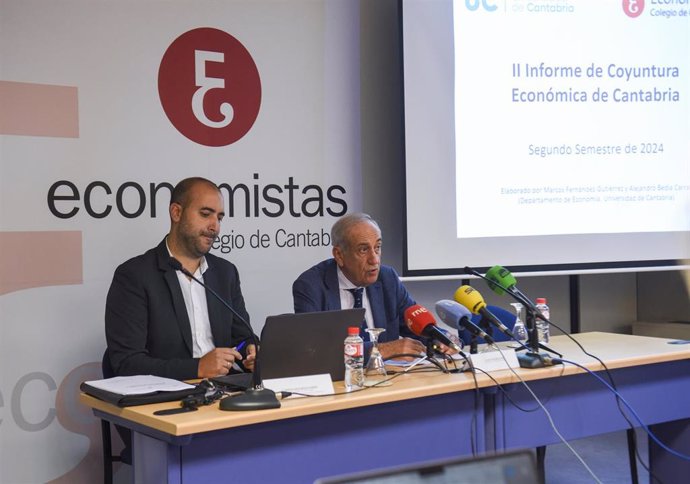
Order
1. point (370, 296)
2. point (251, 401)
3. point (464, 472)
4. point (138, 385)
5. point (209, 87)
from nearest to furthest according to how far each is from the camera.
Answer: point (464, 472), point (251, 401), point (138, 385), point (370, 296), point (209, 87)

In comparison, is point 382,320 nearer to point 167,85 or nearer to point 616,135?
point 167,85

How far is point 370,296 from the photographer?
335cm

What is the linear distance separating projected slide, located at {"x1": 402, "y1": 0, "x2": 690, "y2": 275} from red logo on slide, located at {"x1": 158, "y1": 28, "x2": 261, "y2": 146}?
0.81 meters

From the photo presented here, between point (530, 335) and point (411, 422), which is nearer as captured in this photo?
point (411, 422)

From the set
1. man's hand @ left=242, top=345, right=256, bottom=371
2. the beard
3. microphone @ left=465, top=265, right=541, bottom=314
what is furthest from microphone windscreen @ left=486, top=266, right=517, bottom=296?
the beard

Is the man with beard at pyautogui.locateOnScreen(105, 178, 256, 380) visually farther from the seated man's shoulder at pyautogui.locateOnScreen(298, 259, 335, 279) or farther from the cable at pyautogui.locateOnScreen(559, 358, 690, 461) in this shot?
the cable at pyautogui.locateOnScreen(559, 358, 690, 461)

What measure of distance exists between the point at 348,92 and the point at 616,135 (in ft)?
4.83

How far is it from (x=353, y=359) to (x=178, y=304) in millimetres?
976

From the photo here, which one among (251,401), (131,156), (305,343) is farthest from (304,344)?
(131,156)

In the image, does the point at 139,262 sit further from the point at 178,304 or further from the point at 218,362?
the point at 218,362

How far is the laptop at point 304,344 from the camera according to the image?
2.34 meters

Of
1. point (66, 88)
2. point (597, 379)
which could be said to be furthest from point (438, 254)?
point (66, 88)

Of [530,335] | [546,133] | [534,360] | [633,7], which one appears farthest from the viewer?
[633,7]

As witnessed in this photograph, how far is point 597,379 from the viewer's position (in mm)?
2873
